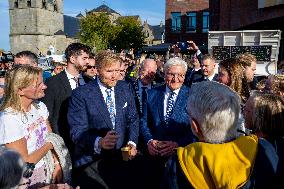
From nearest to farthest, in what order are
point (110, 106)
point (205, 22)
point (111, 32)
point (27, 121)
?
point (27, 121) → point (110, 106) → point (205, 22) → point (111, 32)

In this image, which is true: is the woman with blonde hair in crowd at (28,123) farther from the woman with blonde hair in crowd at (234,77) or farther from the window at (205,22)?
the window at (205,22)

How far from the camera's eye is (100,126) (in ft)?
12.4

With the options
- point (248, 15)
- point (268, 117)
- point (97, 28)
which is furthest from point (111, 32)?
point (268, 117)

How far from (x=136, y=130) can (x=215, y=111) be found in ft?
6.64

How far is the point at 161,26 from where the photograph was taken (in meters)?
103

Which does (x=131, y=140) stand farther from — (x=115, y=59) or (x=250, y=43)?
(x=250, y=43)

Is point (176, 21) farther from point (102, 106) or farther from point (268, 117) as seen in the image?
point (268, 117)

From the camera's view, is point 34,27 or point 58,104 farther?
point 34,27

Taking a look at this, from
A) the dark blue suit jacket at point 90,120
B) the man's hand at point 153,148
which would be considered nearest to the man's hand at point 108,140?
the dark blue suit jacket at point 90,120

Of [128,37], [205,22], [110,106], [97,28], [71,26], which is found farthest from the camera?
[71,26]

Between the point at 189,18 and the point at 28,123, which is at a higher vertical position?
the point at 189,18

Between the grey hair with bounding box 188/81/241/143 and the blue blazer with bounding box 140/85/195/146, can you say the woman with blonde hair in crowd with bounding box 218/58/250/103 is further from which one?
the grey hair with bounding box 188/81/241/143

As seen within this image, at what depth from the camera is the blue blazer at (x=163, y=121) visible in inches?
155

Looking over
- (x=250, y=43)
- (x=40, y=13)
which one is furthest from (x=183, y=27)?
(x=40, y=13)
